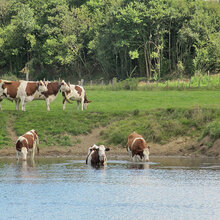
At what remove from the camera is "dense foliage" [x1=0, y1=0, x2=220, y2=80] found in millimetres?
77750

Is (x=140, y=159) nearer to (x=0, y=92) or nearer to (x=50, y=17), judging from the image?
(x=0, y=92)

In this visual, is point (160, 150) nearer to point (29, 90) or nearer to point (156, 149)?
point (156, 149)

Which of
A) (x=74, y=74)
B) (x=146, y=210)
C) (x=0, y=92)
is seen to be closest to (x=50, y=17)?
(x=74, y=74)

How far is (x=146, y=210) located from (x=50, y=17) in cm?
7885

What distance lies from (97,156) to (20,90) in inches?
483

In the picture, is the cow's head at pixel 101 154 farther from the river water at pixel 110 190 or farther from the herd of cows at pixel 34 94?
the herd of cows at pixel 34 94

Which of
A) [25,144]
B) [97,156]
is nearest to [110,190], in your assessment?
[97,156]

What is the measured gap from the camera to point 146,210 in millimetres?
16906

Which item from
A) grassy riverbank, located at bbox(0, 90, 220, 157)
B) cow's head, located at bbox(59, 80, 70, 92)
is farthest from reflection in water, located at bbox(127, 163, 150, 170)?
cow's head, located at bbox(59, 80, 70, 92)

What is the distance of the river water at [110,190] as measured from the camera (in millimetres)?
16558

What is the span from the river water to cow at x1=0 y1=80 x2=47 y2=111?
10151mm

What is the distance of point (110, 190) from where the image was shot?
19.8 meters

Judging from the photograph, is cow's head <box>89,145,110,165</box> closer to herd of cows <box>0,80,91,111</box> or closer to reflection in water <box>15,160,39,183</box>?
reflection in water <box>15,160,39,183</box>

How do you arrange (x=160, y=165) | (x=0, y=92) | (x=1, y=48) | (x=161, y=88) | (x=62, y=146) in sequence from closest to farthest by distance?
1. (x=160, y=165)
2. (x=62, y=146)
3. (x=0, y=92)
4. (x=161, y=88)
5. (x=1, y=48)
